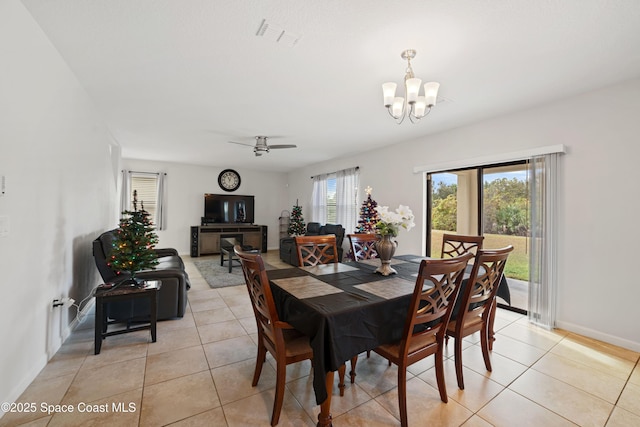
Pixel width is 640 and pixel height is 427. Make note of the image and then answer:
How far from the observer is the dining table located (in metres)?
1.37

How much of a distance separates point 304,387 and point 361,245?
1602 mm

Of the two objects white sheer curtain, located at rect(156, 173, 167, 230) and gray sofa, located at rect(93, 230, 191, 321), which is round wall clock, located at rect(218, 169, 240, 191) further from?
gray sofa, located at rect(93, 230, 191, 321)

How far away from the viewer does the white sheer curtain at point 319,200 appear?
22.6 ft

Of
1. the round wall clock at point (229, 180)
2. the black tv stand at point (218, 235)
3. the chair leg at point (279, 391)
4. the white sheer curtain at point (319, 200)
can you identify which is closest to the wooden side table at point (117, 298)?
the chair leg at point (279, 391)

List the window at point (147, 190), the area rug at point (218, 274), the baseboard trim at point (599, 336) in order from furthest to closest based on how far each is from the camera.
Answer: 1. the window at point (147, 190)
2. the area rug at point (218, 274)
3. the baseboard trim at point (599, 336)

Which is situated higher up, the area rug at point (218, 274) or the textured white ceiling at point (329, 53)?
the textured white ceiling at point (329, 53)

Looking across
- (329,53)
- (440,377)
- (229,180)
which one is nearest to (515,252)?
(440,377)

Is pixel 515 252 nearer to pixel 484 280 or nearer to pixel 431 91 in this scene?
pixel 484 280

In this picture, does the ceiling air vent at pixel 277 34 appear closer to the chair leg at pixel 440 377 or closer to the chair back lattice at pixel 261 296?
the chair back lattice at pixel 261 296

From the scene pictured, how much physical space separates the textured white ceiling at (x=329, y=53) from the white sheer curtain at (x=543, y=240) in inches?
31.1

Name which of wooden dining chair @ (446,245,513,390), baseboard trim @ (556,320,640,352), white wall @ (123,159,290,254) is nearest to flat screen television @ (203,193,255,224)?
white wall @ (123,159,290,254)

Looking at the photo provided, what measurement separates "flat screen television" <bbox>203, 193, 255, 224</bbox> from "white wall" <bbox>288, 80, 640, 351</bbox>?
5.88 meters

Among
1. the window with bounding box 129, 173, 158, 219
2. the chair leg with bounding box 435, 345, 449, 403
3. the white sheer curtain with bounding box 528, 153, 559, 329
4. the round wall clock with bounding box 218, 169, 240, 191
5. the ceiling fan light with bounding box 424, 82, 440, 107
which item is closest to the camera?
the chair leg with bounding box 435, 345, 449, 403

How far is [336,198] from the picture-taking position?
645 cm
